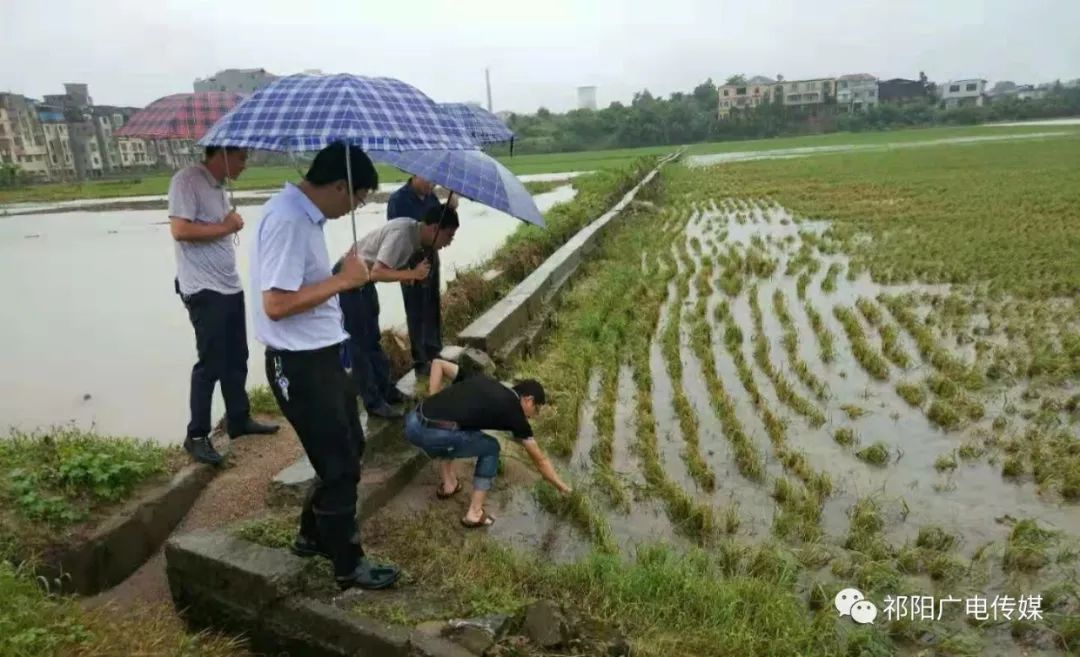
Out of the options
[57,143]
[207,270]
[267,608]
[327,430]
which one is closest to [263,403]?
[207,270]

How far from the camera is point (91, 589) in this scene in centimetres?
281

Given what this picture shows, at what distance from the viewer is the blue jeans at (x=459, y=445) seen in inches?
Answer: 135

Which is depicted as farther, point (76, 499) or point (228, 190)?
point (228, 190)

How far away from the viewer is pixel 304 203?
7.38 ft

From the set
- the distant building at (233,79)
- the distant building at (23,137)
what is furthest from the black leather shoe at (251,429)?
the distant building at (23,137)

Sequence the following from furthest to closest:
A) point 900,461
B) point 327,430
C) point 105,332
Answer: point 105,332
point 900,461
point 327,430

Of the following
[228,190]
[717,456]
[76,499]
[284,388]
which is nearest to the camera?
[284,388]

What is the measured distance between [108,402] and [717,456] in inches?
172

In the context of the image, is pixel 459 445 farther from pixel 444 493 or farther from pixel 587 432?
pixel 587 432

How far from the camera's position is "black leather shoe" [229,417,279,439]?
150 inches

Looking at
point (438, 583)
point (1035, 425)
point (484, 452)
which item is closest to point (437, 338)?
point (484, 452)

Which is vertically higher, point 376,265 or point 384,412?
point 376,265

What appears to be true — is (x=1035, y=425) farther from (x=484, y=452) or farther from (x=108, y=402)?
(x=108, y=402)

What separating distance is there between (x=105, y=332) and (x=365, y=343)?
455cm
